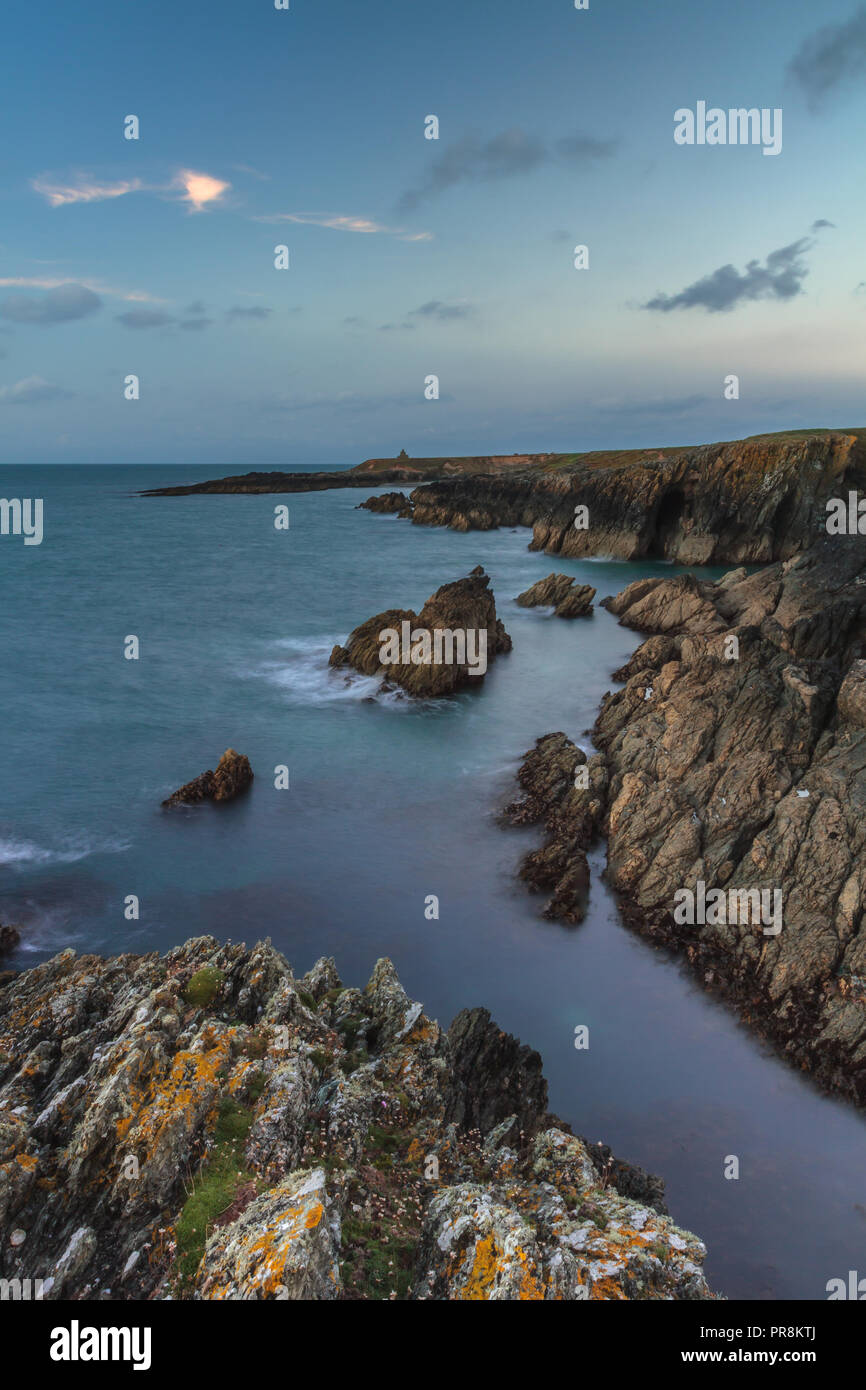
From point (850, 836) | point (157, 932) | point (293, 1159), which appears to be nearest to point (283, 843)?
point (157, 932)

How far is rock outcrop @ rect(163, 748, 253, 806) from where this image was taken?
95.8 ft

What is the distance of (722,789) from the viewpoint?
903 inches

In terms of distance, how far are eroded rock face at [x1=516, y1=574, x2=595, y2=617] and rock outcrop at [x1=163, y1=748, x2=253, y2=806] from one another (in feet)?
123

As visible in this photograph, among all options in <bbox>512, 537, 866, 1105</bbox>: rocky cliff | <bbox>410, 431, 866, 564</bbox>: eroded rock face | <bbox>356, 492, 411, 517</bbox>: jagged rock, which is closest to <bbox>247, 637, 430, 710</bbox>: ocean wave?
<bbox>512, 537, 866, 1105</bbox>: rocky cliff

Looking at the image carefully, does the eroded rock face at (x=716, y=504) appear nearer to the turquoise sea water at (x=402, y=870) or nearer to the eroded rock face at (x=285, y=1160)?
the turquoise sea water at (x=402, y=870)

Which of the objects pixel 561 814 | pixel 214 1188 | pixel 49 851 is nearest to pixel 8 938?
pixel 49 851

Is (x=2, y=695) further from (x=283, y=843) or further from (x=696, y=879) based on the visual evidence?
(x=696, y=879)

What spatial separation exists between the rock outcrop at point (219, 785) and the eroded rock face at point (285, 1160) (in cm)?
1393

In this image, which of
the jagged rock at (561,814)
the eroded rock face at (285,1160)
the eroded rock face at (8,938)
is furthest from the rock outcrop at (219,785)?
the eroded rock face at (285,1160)

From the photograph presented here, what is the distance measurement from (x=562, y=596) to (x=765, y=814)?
44899mm

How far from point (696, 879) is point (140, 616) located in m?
55.7

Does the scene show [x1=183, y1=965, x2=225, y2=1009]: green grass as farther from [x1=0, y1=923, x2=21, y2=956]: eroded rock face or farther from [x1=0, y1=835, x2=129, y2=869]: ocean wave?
[x1=0, y1=835, x2=129, y2=869]: ocean wave

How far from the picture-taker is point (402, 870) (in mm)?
24531

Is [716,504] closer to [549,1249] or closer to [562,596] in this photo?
[562,596]
